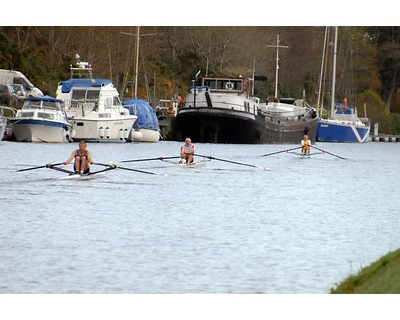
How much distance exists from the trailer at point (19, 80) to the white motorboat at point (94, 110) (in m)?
1.82

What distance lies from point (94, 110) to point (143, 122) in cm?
588

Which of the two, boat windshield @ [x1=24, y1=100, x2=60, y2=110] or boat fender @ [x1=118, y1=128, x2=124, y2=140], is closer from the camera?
boat windshield @ [x1=24, y1=100, x2=60, y2=110]

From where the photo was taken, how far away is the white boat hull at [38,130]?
191ft

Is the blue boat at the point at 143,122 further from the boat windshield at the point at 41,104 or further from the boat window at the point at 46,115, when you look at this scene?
the boat window at the point at 46,115

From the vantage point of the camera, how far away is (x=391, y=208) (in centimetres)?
3083

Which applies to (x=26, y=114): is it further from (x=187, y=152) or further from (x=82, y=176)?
(x=82, y=176)

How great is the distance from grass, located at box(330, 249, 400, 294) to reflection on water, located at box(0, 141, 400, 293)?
2.95ft

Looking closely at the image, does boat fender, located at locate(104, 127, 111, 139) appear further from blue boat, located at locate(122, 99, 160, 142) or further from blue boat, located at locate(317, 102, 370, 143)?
blue boat, located at locate(317, 102, 370, 143)

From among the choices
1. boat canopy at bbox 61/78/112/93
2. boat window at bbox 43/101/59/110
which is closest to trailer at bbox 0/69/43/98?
boat canopy at bbox 61/78/112/93

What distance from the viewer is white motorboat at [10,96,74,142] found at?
5816 cm

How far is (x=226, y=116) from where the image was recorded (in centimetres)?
6581

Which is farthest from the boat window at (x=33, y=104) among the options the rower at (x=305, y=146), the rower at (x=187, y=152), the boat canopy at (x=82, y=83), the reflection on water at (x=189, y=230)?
the rower at (x=187, y=152)
